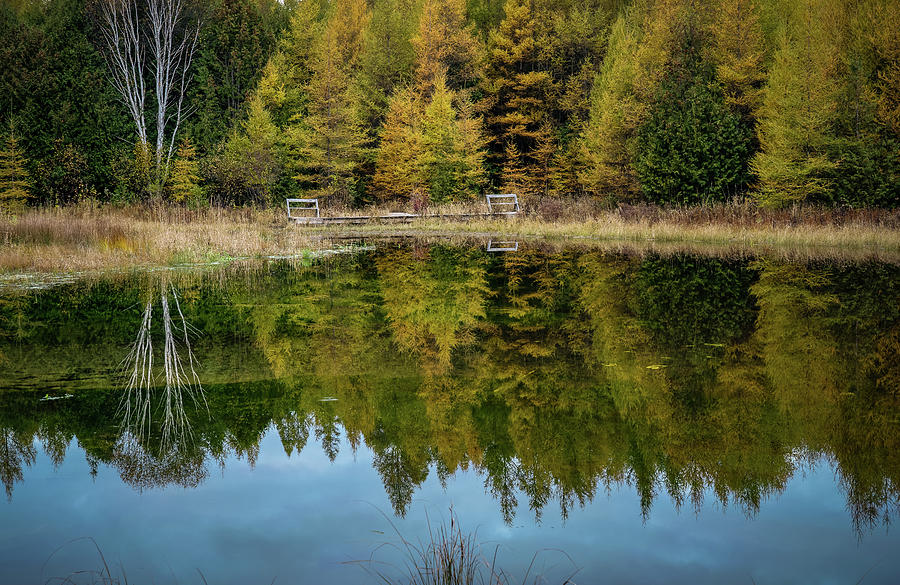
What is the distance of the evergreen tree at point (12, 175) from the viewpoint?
28.8 metres

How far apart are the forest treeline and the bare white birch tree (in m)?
0.56

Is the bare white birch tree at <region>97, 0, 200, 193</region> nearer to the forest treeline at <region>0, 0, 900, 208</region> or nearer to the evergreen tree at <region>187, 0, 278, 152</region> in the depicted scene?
the forest treeline at <region>0, 0, 900, 208</region>

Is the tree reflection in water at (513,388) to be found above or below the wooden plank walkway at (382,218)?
below

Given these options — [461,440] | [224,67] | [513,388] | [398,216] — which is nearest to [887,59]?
[398,216]

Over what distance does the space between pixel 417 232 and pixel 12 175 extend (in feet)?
58.1

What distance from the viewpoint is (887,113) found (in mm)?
24062

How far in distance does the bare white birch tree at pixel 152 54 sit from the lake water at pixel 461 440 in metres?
31.7

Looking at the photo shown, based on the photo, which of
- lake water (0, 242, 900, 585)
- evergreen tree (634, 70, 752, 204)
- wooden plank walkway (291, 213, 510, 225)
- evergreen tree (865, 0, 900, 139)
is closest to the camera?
lake water (0, 242, 900, 585)

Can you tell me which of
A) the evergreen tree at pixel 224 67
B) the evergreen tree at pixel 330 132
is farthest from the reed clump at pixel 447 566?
the evergreen tree at pixel 224 67

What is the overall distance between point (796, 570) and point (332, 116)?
124ft

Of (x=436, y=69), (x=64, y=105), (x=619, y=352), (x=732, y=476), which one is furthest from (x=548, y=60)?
(x=732, y=476)

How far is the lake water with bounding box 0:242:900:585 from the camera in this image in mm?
3607

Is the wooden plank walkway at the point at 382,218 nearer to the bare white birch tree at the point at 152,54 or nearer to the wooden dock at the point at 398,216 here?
the wooden dock at the point at 398,216

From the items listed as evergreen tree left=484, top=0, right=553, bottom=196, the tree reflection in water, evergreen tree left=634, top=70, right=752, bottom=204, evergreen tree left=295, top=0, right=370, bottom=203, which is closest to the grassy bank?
evergreen tree left=634, top=70, right=752, bottom=204
